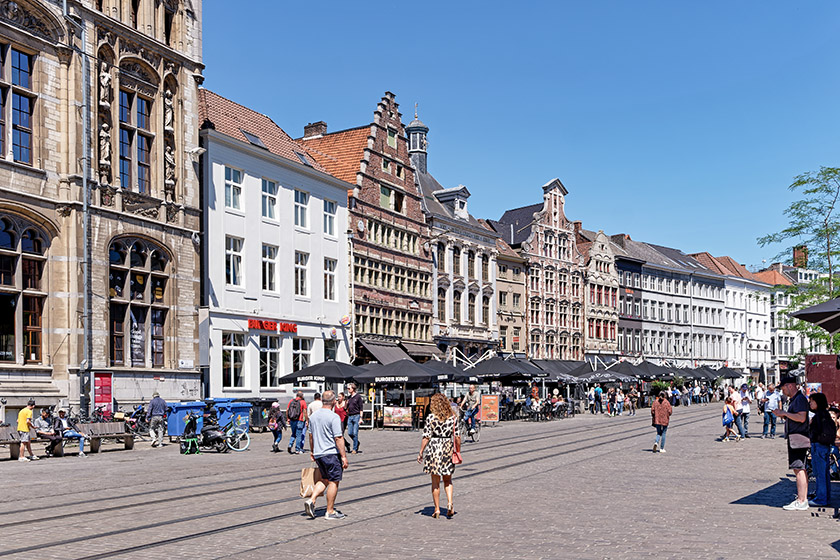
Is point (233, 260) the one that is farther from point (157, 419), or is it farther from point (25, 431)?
point (25, 431)

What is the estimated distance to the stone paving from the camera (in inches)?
372

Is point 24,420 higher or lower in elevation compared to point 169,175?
lower

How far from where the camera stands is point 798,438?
12312 millimetres

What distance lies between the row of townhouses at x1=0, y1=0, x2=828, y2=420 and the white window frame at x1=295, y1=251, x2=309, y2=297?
0.31ft

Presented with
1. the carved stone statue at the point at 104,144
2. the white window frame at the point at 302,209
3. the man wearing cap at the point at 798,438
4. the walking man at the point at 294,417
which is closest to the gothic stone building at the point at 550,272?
the white window frame at the point at 302,209

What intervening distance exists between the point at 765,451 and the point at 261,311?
836 inches

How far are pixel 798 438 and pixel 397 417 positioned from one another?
2448cm

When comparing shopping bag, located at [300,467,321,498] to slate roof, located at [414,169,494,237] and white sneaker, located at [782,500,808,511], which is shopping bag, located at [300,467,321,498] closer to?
white sneaker, located at [782,500,808,511]

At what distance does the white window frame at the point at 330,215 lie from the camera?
145 ft

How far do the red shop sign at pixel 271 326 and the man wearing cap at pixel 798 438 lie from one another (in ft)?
91.0

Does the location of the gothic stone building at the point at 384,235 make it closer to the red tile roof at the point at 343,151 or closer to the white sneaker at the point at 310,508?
the red tile roof at the point at 343,151

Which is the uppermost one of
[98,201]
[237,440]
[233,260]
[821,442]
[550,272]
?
[550,272]

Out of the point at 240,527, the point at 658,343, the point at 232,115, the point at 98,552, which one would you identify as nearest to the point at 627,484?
the point at 240,527

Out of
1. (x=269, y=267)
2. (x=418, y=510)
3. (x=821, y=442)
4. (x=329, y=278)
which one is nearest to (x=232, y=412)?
(x=269, y=267)
